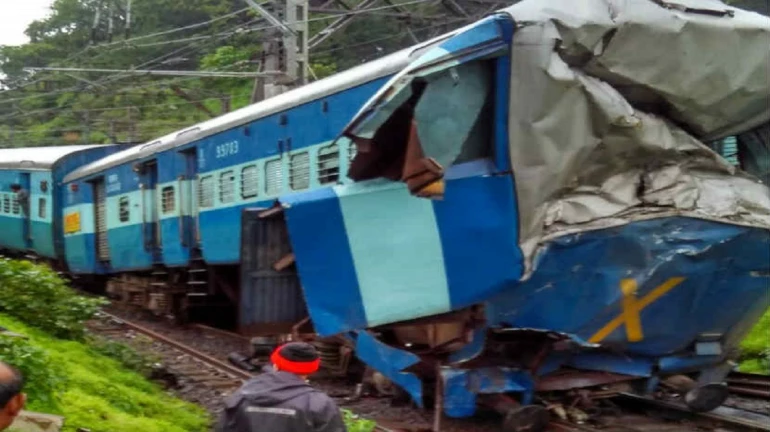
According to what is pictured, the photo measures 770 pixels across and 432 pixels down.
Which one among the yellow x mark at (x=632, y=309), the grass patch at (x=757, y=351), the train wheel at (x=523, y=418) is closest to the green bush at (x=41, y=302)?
the train wheel at (x=523, y=418)

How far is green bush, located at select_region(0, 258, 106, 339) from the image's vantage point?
31.6 feet

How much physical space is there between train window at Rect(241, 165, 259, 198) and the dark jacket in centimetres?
749

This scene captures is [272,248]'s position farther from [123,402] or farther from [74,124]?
[74,124]

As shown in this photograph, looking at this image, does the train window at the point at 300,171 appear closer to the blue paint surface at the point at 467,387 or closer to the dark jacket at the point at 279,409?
the blue paint surface at the point at 467,387

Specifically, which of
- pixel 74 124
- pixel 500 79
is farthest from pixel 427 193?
pixel 74 124

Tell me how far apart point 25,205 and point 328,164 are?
14.8m

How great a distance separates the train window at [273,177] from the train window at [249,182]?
12.6 inches

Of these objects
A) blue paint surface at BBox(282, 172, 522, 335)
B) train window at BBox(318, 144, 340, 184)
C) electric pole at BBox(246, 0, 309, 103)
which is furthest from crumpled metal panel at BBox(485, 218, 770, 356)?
electric pole at BBox(246, 0, 309, 103)

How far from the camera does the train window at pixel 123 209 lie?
16.8 meters

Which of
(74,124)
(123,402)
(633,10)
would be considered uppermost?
(74,124)

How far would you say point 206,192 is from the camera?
12992mm

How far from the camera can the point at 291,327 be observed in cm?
869

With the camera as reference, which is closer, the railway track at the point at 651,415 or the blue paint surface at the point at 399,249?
the blue paint surface at the point at 399,249

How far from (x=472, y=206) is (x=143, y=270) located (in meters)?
10.8
